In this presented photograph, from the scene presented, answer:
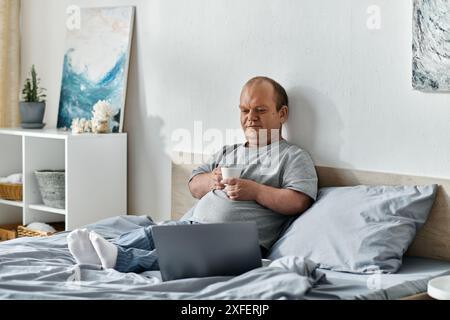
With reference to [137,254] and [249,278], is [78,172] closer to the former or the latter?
[137,254]

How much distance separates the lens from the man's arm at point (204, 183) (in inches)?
130

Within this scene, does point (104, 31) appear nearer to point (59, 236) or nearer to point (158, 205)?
point (158, 205)

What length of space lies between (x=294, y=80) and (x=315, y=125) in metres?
0.22

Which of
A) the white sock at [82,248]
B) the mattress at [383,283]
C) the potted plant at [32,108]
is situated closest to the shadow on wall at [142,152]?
the potted plant at [32,108]

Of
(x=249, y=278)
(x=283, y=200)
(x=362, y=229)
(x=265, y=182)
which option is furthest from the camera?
(x=265, y=182)

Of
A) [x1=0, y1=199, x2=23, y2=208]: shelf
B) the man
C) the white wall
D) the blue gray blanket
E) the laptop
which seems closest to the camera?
the blue gray blanket

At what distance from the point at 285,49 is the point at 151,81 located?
35.0 inches

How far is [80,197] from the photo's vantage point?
13.3 ft

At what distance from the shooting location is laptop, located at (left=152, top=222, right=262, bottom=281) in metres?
2.54

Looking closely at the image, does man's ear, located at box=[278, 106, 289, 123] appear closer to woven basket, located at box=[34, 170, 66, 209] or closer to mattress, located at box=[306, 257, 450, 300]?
mattress, located at box=[306, 257, 450, 300]

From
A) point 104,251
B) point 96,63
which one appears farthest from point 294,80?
point 96,63

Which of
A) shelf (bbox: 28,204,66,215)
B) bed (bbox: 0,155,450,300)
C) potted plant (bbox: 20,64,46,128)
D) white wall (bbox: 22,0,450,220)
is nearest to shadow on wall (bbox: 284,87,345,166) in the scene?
white wall (bbox: 22,0,450,220)

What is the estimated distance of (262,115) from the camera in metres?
3.38

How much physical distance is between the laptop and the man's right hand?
0.71 meters
